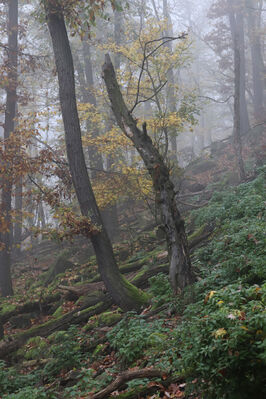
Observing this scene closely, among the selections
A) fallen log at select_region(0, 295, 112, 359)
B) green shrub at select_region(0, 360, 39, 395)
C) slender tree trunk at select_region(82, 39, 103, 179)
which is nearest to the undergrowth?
green shrub at select_region(0, 360, 39, 395)

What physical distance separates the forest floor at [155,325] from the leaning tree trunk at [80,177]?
0.48 meters

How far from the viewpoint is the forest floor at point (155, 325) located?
3084mm

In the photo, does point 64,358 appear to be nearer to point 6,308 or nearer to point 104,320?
point 104,320

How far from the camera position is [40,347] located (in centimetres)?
771

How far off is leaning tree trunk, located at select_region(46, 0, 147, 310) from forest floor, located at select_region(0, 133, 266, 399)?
1.58ft

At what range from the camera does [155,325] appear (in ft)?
18.2

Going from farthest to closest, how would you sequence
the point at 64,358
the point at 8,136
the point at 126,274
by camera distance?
1. the point at 8,136
2. the point at 126,274
3. the point at 64,358

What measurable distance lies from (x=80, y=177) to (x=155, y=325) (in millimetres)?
4027

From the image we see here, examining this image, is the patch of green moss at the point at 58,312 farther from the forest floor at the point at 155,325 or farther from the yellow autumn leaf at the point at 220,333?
the yellow autumn leaf at the point at 220,333

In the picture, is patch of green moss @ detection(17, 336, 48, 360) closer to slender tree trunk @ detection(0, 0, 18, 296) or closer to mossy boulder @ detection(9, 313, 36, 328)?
mossy boulder @ detection(9, 313, 36, 328)

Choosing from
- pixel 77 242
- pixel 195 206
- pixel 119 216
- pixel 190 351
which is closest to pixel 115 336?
pixel 190 351

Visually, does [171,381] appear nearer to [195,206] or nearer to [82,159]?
[82,159]

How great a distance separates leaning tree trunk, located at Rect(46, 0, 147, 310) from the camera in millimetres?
7910

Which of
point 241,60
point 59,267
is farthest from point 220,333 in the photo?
point 241,60
